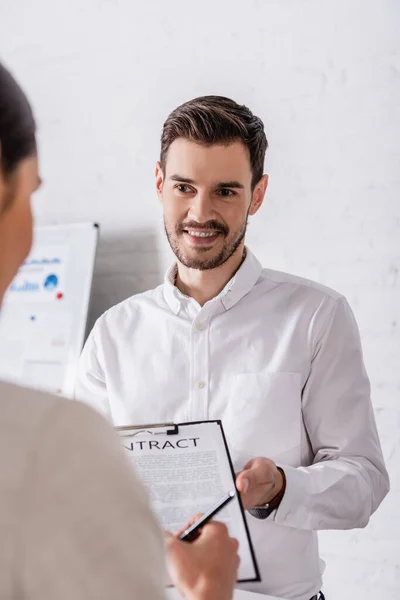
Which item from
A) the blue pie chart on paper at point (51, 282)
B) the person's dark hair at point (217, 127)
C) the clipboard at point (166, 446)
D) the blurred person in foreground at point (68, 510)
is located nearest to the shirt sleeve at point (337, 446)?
the clipboard at point (166, 446)

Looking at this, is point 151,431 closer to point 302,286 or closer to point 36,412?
point 302,286

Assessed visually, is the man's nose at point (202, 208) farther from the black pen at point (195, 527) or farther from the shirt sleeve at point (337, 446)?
the black pen at point (195, 527)

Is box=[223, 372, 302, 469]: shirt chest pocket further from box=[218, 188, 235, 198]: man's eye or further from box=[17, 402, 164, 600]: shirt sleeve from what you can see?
box=[17, 402, 164, 600]: shirt sleeve

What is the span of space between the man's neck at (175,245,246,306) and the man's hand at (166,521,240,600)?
86 cm

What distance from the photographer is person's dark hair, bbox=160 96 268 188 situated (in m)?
1.43

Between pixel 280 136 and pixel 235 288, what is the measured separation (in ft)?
2.54

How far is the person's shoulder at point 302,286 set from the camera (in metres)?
1.41

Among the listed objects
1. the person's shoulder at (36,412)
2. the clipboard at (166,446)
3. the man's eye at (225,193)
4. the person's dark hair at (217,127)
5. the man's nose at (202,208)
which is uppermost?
the person's dark hair at (217,127)

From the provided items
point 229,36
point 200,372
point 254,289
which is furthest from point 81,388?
point 229,36

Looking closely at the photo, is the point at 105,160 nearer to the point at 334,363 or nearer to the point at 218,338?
the point at 218,338

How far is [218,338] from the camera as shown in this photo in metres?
1.41

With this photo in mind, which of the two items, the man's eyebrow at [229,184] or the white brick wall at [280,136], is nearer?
the man's eyebrow at [229,184]

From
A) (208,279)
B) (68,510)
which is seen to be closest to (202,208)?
(208,279)

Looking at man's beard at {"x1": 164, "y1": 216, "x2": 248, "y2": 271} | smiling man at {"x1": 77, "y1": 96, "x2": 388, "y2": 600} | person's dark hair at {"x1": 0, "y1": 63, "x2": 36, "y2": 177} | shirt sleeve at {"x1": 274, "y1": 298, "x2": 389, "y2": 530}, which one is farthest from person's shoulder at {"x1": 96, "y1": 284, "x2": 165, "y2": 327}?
person's dark hair at {"x1": 0, "y1": 63, "x2": 36, "y2": 177}
